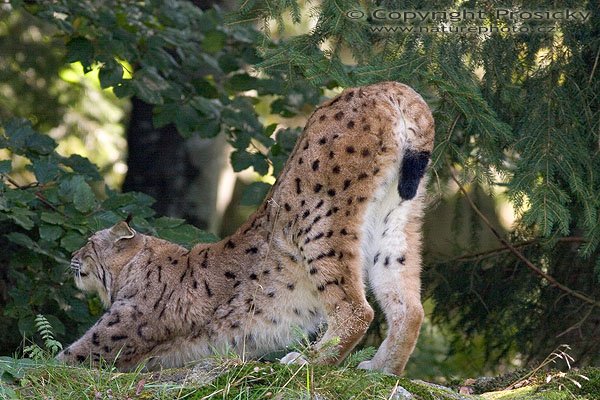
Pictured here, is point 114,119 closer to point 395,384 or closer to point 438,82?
point 438,82

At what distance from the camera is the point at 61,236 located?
7281 mm

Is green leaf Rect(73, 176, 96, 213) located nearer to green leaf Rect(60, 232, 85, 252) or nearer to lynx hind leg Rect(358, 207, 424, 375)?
green leaf Rect(60, 232, 85, 252)

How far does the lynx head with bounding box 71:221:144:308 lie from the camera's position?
691 centimetres

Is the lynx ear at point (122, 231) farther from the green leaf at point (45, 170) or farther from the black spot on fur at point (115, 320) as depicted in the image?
the green leaf at point (45, 170)

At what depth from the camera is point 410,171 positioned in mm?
5941

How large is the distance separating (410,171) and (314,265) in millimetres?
788

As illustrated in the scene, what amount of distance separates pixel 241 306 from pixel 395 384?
5.52 feet

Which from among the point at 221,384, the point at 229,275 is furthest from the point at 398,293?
the point at 221,384

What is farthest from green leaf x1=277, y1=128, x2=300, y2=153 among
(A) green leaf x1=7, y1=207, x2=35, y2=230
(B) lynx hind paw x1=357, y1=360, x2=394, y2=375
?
(B) lynx hind paw x1=357, y1=360, x2=394, y2=375

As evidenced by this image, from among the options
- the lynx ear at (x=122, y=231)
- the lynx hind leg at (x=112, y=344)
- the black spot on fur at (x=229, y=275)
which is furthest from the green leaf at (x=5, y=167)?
the black spot on fur at (x=229, y=275)

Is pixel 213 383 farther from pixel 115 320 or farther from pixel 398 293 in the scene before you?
pixel 115 320

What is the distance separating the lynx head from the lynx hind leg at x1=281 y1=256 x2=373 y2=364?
161 cm

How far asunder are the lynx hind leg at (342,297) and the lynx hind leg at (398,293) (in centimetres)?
23

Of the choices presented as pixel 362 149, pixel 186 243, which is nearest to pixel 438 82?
pixel 362 149
